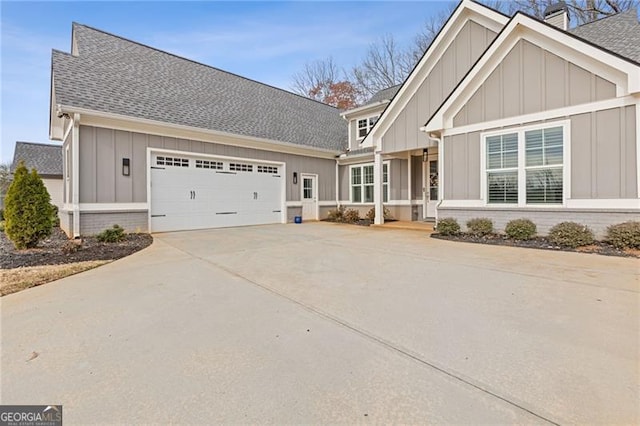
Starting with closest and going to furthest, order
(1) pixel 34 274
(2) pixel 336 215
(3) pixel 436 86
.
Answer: (1) pixel 34 274
(3) pixel 436 86
(2) pixel 336 215

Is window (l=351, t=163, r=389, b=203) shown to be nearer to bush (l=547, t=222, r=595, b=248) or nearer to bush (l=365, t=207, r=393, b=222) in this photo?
bush (l=365, t=207, r=393, b=222)

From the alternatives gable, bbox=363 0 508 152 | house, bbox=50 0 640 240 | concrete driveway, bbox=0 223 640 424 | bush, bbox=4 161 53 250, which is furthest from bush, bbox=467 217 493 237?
bush, bbox=4 161 53 250

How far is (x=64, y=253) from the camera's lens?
21.8 ft

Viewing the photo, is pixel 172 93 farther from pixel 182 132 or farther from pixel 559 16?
pixel 559 16

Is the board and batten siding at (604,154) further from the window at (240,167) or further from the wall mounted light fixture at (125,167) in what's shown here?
the wall mounted light fixture at (125,167)

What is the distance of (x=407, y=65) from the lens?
77.4ft

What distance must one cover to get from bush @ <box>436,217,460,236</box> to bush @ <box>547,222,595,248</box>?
223 cm

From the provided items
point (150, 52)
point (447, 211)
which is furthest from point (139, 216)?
point (447, 211)

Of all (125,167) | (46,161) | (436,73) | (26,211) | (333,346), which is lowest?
(333,346)

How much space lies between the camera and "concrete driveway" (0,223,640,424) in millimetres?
1882

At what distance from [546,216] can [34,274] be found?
10.4 m

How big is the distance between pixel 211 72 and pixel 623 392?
1612 centimetres

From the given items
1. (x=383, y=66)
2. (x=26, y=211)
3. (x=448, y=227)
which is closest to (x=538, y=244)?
(x=448, y=227)

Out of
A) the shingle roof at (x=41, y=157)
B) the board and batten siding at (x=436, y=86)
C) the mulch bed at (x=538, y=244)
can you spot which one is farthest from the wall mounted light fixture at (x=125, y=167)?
the shingle roof at (x=41, y=157)
